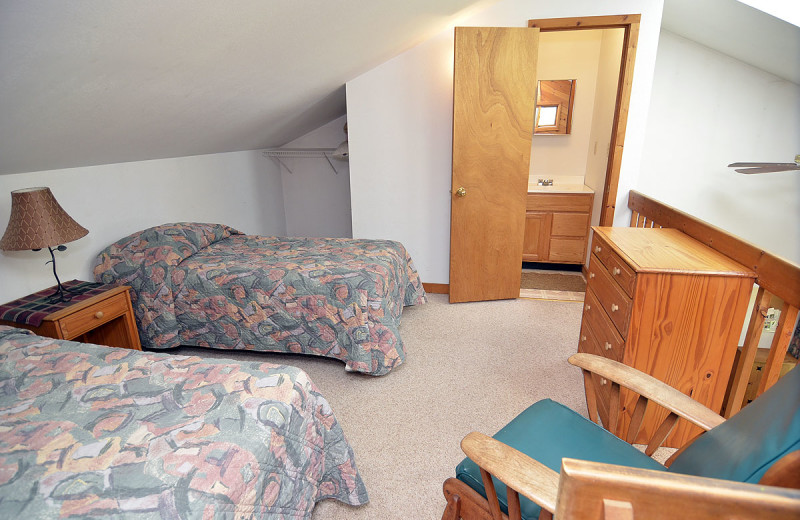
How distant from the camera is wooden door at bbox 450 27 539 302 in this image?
2.97m

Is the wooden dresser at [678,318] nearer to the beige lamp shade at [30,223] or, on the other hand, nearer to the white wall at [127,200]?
the beige lamp shade at [30,223]

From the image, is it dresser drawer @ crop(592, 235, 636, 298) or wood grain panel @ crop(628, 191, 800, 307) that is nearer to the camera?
wood grain panel @ crop(628, 191, 800, 307)

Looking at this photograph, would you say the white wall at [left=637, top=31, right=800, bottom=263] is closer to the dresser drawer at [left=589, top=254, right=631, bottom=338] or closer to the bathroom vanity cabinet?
the bathroom vanity cabinet

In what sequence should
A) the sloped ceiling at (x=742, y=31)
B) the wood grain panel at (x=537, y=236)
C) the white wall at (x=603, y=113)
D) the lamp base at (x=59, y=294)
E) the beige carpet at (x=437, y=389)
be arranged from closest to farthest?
the beige carpet at (x=437, y=389)
the lamp base at (x=59, y=294)
the sloped ceiling at (x=742, y=31)
the white wall at (x=603, y=113)
the wood grain panel at (x=537, y=236)

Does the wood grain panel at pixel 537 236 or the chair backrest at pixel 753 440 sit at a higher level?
the chair backrest at pixel 753 440

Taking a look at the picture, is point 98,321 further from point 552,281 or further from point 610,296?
point 552,281

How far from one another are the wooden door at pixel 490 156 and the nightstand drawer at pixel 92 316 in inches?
90.9

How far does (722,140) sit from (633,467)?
3.83 m

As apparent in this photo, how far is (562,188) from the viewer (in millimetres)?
4211

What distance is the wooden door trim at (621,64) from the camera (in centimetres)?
293

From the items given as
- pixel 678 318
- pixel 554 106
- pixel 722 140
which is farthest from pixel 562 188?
pixel 678 318

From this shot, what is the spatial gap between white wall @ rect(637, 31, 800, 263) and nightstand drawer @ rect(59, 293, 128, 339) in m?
4.22

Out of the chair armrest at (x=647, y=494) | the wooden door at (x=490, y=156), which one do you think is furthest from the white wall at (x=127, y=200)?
the chair armrest at (x=647, y=494)

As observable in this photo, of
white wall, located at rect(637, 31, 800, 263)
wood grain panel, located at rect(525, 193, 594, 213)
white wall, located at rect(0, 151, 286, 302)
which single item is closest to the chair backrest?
white wall, located at rect(0, 151, 286, 302)
